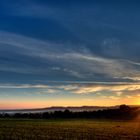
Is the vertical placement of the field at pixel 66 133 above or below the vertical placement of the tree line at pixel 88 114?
below

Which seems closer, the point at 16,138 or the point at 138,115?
the point at 16,138

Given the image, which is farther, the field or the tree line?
the tree line

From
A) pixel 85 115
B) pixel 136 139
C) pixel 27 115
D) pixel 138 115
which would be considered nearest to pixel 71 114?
pixel 85 115

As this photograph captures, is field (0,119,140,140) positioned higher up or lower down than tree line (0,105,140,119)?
lower down

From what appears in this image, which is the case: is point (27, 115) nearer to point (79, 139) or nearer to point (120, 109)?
point (120, 109)

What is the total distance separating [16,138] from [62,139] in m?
4.29

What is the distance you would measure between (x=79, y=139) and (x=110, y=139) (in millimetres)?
3418

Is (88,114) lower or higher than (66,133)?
higher

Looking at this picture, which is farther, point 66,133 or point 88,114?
point 88,114

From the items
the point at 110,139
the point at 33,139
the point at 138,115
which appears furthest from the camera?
the point at 138,115

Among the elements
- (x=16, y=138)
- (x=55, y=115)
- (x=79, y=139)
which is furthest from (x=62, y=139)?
(x=55, y=115)

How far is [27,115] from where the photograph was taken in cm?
12331

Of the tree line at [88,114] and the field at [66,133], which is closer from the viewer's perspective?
the field at [66,133]

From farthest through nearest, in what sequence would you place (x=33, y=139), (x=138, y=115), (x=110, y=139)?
(x=138, y=115) < (x=110, y=139) < (x=33, y=139)
